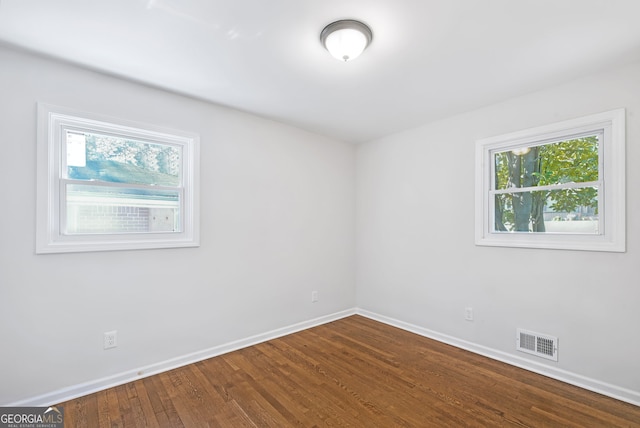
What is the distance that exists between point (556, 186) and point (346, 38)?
2.23 metres

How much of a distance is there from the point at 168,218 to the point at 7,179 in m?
1.07

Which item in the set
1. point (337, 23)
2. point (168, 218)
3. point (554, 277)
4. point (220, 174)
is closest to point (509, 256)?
point (554, 277)

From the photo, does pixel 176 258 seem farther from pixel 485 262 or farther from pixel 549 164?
pixel 549 164

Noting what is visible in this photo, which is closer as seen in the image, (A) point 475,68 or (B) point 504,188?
(A) point 475,68

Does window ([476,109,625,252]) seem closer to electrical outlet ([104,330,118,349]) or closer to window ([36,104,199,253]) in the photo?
window ([36,104,199,253])

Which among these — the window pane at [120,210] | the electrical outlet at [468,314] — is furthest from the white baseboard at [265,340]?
the window pane at [120,210]

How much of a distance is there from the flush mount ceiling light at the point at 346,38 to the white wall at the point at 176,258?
1.57m

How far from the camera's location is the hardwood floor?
1958 millimetres

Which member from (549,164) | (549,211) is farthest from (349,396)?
(549,164)

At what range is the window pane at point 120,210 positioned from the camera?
2.30m

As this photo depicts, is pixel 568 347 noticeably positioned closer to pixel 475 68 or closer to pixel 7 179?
pixel 475 68

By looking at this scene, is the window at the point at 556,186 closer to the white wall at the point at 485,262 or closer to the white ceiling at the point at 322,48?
the white wall at the point at 485,262

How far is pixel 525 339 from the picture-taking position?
2.65m

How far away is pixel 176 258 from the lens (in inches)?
106
